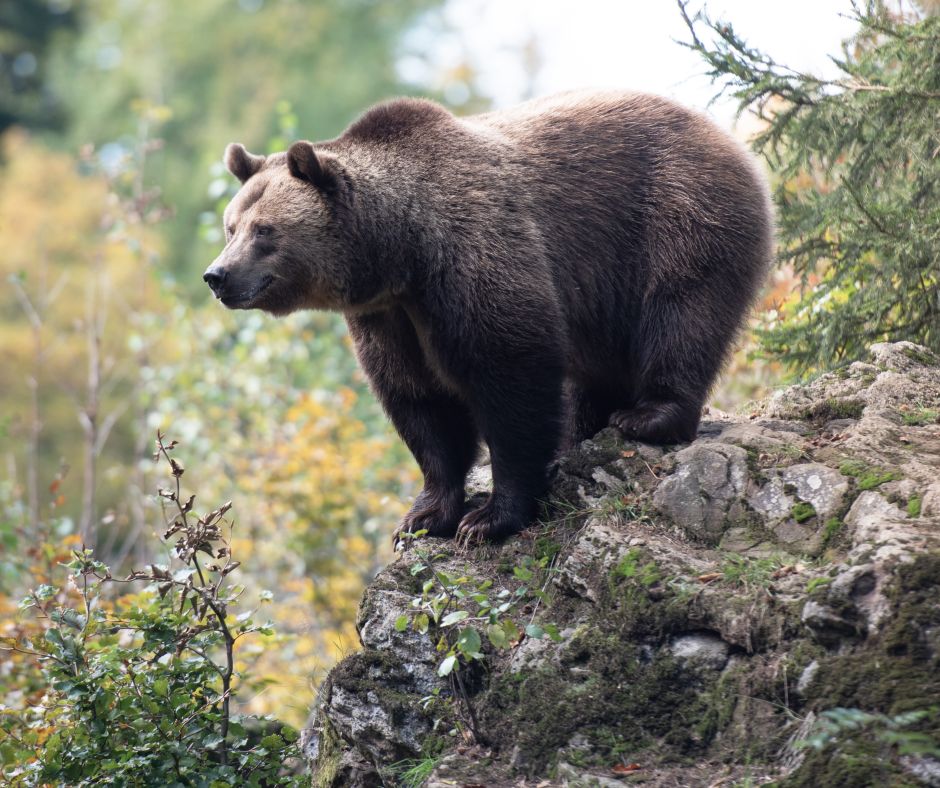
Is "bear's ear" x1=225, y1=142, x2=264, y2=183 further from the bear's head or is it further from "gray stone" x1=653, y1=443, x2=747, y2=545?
"gray stone" x1=653, y1=443, x2=747, y2=545

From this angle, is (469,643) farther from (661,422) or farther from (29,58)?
(29,58)

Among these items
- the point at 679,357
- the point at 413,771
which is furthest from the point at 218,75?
the point at 413,771

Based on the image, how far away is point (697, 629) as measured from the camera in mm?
4641

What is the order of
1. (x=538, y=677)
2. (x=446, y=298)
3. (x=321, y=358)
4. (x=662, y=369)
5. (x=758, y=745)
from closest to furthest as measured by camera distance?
(x=758, y=745), (x=538, y=677), (x=446, y=298), (x=662, y=369), (x=321, y=358)

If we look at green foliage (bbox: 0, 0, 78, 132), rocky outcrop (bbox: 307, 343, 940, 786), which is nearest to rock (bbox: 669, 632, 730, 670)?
rocky outcrop (bbox: 307, 343, 940, 786)

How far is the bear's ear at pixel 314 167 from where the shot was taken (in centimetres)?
593

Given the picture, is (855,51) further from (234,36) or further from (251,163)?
(234,36)

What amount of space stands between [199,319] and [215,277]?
8592mm

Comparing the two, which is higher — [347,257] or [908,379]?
[347,257]

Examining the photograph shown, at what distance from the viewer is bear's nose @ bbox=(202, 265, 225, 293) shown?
18.8ft

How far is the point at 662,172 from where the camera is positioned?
6.47 metres

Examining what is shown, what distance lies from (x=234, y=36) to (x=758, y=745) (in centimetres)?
2978

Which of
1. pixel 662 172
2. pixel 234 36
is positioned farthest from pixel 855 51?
pixel 234 36

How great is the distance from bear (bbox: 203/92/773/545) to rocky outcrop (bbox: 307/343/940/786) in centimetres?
40
